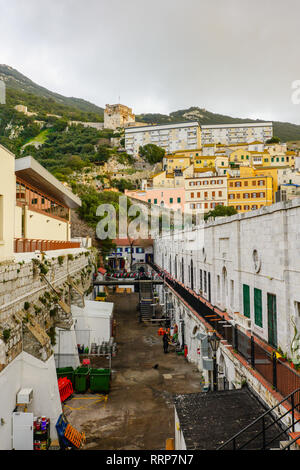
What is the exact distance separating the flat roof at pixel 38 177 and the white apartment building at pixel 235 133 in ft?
309

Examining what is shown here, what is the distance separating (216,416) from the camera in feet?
24.0

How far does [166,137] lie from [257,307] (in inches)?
4053

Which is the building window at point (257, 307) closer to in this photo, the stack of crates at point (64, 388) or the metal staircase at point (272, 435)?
the metal staircase at point (272, 435)

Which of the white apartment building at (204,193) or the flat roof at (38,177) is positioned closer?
the flat roof at (38,177)

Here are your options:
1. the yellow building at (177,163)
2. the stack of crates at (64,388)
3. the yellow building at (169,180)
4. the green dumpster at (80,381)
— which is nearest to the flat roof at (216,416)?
the stack of crates at (64,388)

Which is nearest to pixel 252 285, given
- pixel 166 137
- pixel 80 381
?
pixel 80 381

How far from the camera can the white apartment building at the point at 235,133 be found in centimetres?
11131

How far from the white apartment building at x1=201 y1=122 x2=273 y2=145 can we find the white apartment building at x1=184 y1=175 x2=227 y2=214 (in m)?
50.4

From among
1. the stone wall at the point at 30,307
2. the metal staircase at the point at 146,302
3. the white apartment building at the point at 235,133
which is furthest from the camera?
the white apartment building at the point at 235,133

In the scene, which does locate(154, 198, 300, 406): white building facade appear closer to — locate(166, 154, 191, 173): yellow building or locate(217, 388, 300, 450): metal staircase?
locate(217, 388, 300, 450): metal staircase

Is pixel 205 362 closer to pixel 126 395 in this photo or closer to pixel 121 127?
pixel 126 395

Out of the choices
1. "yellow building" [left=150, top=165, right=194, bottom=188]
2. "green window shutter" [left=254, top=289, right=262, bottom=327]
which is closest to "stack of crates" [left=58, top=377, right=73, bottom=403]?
"green window shutter" [left=254, top=289, right=262, bottom=327]

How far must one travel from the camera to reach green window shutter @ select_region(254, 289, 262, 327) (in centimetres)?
1081

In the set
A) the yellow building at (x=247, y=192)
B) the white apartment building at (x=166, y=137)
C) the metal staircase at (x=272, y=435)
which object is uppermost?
the white apartment building at (x=166, y=137)
